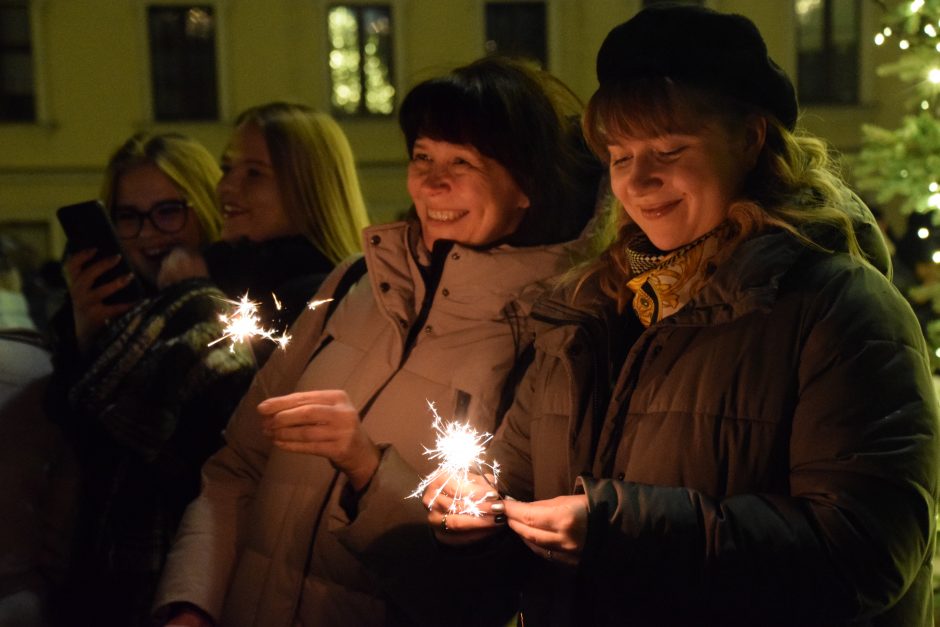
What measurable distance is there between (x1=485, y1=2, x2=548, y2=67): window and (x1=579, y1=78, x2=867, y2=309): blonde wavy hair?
1544cm

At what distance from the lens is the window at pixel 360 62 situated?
1633 centimetres

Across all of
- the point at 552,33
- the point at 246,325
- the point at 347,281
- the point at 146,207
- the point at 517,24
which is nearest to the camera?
the point at 246,325

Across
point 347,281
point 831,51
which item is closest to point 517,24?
point 831,51

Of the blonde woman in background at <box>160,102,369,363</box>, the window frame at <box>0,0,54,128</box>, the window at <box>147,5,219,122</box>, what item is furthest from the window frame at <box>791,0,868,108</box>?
the blonde woman in background at <box>160,102,369,363</box>

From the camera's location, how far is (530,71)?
2.41m

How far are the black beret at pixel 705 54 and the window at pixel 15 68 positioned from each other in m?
16.3

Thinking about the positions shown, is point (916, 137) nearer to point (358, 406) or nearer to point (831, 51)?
point (358, 406)

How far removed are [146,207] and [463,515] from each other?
210 centimetres

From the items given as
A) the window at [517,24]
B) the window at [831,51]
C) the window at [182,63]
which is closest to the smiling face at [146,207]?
the window at [182,63]

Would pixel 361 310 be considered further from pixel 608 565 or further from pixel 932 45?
pixel 932 45

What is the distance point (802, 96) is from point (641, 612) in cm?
1666

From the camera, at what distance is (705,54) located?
169 centimetres

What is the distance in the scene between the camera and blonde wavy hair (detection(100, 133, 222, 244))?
11.2 feet

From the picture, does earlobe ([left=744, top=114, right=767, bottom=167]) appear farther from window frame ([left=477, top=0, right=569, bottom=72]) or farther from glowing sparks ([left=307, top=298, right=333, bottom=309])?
window frame ([left=477, top=0, right=569, bottom=72])
